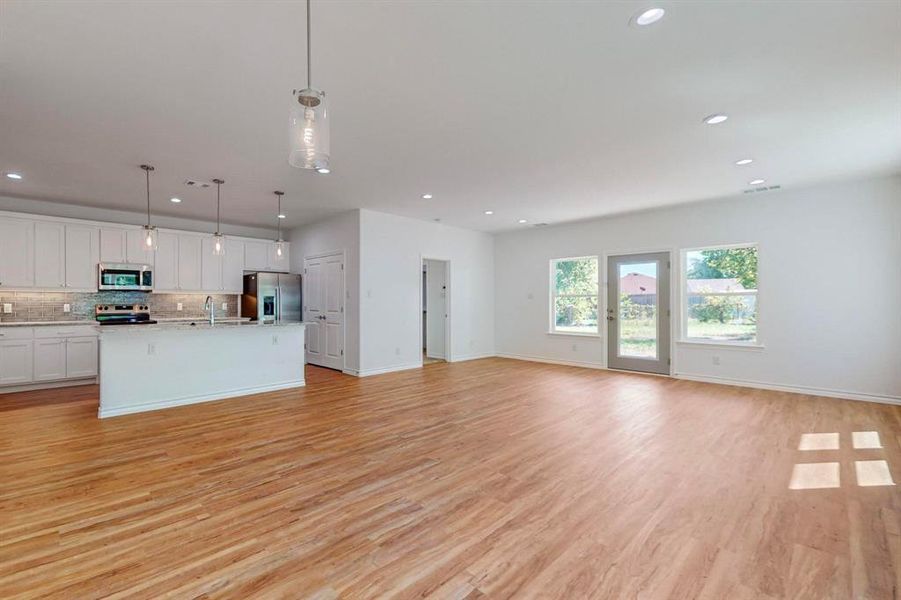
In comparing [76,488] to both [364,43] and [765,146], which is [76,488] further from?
[765,146]

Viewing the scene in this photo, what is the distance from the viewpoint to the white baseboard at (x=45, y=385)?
18.7 feet

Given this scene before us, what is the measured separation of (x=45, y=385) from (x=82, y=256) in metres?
1.94

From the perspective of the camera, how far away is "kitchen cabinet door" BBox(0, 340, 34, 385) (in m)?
5.57

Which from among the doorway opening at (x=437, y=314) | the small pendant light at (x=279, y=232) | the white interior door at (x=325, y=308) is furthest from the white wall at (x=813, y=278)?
the small pendant light at (x=279, y=232)

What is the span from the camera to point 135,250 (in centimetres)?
664

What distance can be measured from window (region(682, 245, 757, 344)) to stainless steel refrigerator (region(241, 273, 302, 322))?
6972mm

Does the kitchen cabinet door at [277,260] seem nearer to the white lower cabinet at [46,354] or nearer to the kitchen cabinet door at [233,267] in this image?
the kitchen cabinet door at [233,267]

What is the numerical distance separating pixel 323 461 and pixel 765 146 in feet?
16.4

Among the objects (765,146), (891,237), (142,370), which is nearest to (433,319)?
(142,370)

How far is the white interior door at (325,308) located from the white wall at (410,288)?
2.01 ft

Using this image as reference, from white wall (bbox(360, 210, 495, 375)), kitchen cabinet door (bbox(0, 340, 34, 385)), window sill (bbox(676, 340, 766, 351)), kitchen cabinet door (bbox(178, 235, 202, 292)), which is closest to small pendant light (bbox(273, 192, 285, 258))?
white wall (bbox(360, 210, 495, 375))

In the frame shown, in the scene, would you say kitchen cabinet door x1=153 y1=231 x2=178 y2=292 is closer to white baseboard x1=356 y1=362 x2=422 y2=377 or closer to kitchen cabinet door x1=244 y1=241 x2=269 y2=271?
kitchen cabinet door x1=244 y1=241 x2=269 y2=271

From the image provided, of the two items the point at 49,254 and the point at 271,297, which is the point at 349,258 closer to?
the point at 271,297

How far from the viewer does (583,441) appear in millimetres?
3670
